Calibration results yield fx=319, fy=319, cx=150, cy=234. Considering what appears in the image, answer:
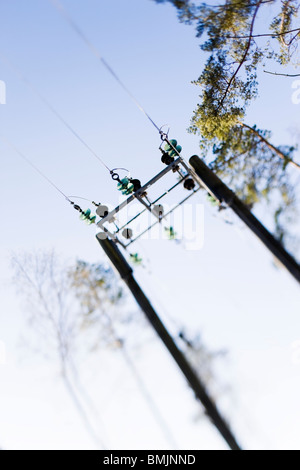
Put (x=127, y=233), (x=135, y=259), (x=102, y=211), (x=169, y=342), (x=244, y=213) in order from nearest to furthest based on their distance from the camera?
(x=169, y=342) < (x=244, y=213) < (x=102, y=211) < (x=127, y=233) < (x=135, y=259)

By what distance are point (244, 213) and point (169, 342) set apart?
2.19 m

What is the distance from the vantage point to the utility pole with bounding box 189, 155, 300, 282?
4176 millimetres

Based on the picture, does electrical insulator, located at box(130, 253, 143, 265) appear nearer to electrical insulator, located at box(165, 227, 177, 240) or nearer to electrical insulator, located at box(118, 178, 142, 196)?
electrical insulator, located at box(165, 227, 177, 240)

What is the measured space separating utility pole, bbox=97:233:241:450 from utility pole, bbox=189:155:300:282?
5.90 ft

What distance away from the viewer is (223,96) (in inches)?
376

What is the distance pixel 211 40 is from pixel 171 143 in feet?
14.5

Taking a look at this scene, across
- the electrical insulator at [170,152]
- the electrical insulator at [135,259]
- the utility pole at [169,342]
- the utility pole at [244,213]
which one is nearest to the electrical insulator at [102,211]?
the utility pole at [169,342]

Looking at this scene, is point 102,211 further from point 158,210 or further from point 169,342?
point 169,342

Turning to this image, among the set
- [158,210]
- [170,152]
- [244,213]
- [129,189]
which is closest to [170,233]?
[158,210]

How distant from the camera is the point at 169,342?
423 centimetres

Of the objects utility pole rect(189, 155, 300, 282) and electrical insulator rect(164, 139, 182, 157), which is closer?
utility pole rect(189, 155, 300, 282)

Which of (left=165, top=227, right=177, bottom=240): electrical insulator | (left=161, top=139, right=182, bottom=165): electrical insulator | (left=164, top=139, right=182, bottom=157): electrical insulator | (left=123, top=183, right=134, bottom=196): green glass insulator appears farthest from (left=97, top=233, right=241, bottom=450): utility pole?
(left=164, top=139, right=182, bottom=157): electrical insulator

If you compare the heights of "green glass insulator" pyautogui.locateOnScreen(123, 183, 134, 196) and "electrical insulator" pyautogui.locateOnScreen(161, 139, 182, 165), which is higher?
"electrical insulator" pyautogui.locateOnScreen(161, 139, 182, 165)
